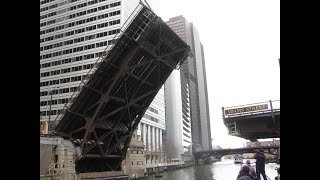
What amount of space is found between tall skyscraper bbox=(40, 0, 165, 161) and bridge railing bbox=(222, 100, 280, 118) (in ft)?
154

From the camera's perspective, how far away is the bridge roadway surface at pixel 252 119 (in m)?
25.7

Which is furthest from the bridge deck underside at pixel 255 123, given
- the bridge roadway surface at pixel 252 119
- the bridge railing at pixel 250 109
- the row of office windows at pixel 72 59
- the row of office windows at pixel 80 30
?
the row of office windows at pixel 80 30

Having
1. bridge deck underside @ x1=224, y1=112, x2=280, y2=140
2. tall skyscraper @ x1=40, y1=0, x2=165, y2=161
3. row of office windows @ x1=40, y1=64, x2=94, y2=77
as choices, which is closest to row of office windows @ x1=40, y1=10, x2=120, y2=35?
tall skyscraper @ x1=40, y1=0, x2=165, y2=161

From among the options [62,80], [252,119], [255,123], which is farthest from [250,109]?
[62,80]

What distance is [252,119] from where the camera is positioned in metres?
28.8

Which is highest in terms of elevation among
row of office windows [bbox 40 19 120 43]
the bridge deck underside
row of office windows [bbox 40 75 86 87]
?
row of office windows [bbox 40 19 120 43]

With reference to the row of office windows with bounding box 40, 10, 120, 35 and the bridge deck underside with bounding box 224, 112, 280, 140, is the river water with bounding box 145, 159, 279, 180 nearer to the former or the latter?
the bridge deck underside with bounding box 224, 112, 280, 140

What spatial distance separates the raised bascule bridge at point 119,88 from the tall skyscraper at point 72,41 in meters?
39.9

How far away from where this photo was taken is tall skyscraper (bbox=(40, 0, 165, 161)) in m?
76.0

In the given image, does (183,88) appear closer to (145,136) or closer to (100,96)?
(145,136)

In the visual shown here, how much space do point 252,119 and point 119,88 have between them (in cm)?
1286

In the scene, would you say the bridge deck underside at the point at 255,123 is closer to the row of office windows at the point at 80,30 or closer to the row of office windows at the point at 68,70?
the row of office windows at the point at 68,70
